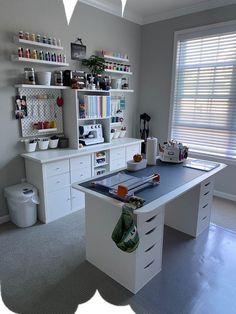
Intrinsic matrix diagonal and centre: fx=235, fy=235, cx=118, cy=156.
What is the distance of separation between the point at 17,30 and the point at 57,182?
1.75m

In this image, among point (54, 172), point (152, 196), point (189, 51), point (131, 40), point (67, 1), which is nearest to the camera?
point (152, 196)

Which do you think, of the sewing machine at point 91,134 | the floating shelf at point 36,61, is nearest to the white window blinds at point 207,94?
the sewing machine at point 91,134

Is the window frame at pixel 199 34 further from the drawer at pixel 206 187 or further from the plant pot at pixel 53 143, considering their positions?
the plant pot at pixel 53 143

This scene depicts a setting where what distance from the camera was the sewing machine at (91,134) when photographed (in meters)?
3.20

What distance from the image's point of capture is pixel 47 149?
9.87 ft

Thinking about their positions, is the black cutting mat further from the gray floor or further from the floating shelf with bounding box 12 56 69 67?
the floating shelf with bounding box 12 56 69 67

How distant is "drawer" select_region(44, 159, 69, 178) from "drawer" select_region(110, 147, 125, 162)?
0.78m

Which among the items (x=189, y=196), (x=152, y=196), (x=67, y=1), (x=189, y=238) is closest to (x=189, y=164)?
(x=189, y=196)

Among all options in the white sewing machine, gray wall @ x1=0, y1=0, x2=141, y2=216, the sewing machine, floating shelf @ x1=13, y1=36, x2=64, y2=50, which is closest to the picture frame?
gray wall @ x1=0, y1=0, x2=141, y2=216

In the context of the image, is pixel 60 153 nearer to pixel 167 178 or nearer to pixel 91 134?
pixel 91 134

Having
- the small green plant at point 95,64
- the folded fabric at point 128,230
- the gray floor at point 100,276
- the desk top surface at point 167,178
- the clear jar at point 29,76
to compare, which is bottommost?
the gray floor at point 100,276

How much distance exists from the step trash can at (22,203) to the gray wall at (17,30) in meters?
0.18

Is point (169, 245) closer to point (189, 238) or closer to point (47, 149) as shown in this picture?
point (189, 238)

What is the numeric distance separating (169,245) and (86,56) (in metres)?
2.69
